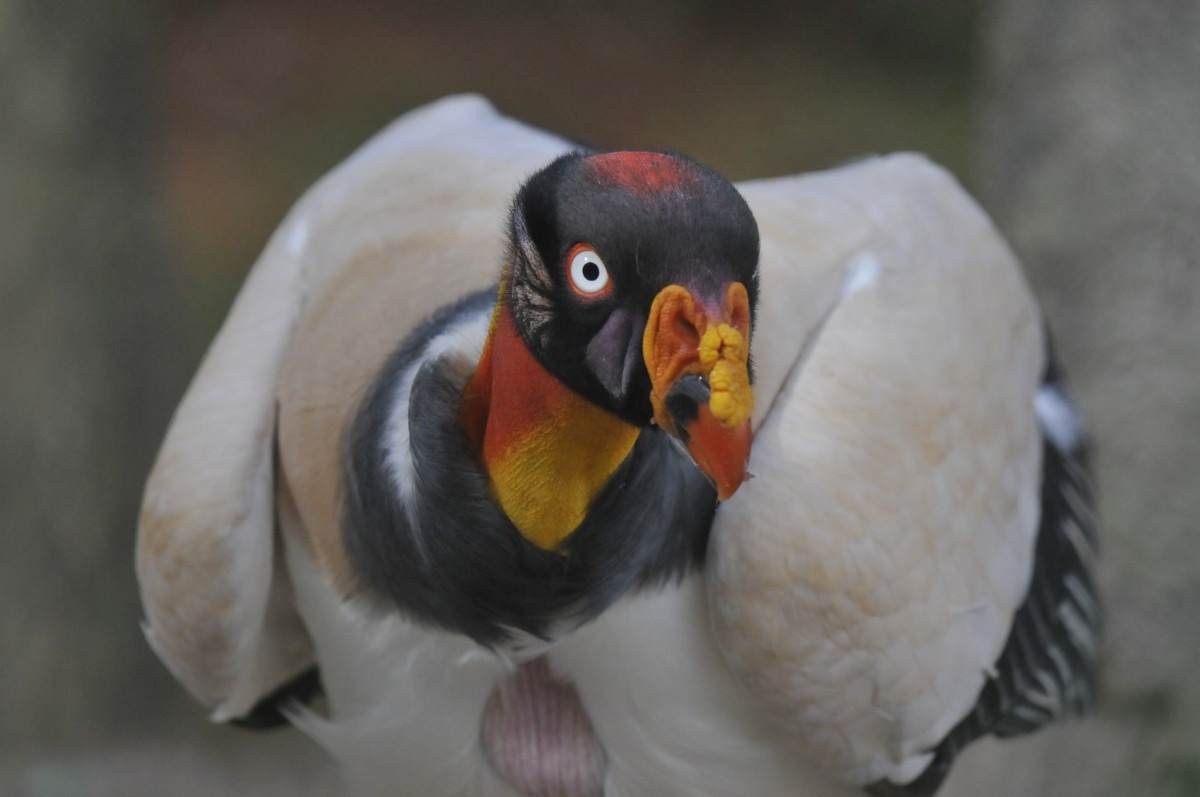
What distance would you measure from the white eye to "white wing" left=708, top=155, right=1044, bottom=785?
77cm

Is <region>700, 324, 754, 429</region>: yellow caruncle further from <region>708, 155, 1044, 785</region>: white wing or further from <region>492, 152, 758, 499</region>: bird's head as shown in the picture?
<region>708, 155, 1044, 785</region>: white wing

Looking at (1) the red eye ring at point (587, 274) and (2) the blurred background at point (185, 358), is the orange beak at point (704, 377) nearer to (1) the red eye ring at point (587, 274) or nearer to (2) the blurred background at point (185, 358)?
(1) the red eye ring at point (587, 274)

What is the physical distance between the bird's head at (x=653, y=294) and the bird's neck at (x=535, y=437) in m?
0.05

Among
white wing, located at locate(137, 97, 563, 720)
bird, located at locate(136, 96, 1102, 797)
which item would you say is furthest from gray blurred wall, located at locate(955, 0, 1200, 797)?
white wing, located at locate(137, 97, 563, 720)

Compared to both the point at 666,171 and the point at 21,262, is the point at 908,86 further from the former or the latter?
the point at 666,171

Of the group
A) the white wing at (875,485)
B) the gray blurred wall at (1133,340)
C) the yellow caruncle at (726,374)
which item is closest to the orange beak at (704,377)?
the yellow caruncle at (726,374)

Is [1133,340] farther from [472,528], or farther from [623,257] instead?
[623,257]

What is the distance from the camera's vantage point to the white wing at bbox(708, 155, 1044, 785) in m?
2.59

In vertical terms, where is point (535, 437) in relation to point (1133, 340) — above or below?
above

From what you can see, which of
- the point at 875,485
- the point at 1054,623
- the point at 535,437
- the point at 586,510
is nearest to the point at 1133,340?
the point at 1054,623

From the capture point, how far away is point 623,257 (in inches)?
71.9

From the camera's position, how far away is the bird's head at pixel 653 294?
1.76m

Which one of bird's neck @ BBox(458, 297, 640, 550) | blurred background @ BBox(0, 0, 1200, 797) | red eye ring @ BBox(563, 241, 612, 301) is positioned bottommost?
blurred background @ BBox(0, 0, 1200, 797)

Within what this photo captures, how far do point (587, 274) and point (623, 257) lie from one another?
2.2 inches
